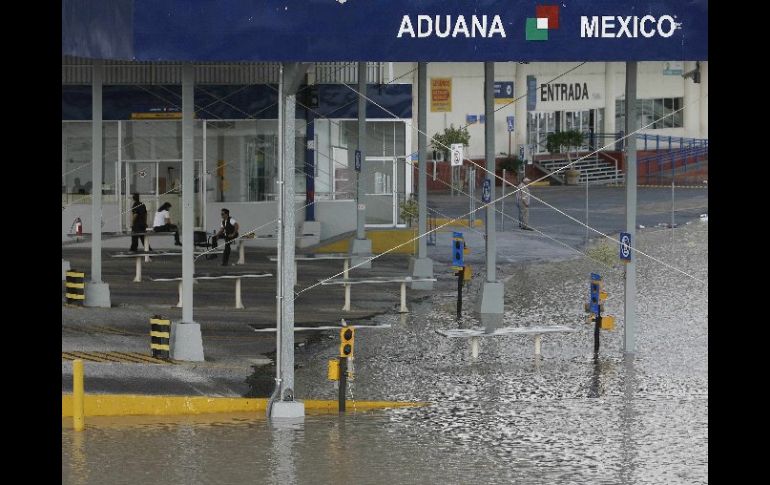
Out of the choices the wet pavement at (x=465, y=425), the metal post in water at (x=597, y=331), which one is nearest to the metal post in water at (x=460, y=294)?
the wet pavement at (x=465, y=425)

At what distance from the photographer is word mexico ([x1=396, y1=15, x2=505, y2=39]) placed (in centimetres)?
2056

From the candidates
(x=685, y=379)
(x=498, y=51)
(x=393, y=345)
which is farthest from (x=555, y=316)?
(x=498, y=51)

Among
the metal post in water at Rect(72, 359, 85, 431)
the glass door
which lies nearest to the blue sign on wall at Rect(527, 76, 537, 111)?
the glass door

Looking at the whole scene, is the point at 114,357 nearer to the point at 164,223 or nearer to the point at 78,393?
the point at 78,393

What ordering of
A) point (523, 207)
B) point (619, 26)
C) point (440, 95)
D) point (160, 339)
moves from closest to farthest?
point (619, 26), point (160, 339), point (523, 207), point (440, 95)

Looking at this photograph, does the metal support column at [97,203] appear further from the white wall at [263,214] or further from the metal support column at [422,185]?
the white wall at [263,214]

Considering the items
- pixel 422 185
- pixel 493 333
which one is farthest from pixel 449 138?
pixel 493 333

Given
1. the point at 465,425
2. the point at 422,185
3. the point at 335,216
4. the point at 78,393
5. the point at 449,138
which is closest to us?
the point at 78,393

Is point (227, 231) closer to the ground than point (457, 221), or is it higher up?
closer to the ground

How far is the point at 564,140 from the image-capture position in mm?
66062

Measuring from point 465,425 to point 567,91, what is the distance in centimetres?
4937

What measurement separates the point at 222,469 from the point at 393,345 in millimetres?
9406

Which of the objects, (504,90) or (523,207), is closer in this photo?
(523,207)

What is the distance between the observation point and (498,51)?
68.2ft
